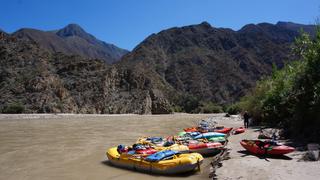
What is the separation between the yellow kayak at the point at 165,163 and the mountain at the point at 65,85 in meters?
60.7

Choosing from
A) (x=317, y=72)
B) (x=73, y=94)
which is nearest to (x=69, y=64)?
(x=73, y=94)

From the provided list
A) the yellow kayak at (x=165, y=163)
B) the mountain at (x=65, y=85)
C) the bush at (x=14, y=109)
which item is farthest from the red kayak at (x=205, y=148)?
the mountain at (x=65, y=85)

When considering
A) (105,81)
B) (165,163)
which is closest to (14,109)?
(105,81)

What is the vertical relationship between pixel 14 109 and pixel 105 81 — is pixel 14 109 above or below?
below

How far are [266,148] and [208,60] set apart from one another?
5568 inches

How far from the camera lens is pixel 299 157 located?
15.5 m

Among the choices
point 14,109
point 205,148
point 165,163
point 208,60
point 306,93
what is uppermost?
point 208,60

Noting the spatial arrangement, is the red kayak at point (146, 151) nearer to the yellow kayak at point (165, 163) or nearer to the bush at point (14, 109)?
the yellow kayak at point (165, 163)

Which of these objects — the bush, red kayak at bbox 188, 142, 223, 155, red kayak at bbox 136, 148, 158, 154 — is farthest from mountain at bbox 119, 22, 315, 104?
red kayak at bbox 136, 148, 158, 154

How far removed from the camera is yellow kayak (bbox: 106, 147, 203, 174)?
15.5m

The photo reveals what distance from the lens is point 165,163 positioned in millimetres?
15750

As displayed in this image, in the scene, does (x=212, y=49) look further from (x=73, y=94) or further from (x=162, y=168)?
(x=162, y=168)

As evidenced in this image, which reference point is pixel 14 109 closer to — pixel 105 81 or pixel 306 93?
pixel 105 81

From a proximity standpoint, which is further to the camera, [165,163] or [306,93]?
[306,93]
